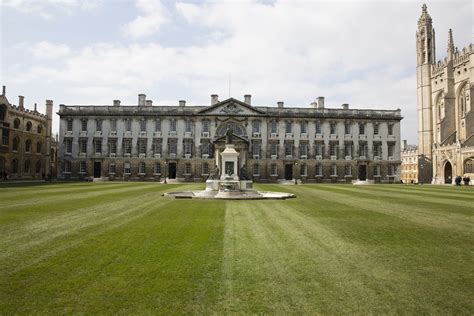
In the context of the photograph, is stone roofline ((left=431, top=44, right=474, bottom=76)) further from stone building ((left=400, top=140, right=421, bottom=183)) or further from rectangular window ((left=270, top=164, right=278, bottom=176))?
rectangular window ((left=270, top=164, right=278, bottom=176))

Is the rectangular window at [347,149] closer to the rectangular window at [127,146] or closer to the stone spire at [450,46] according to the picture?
the stone spire at [450,46]

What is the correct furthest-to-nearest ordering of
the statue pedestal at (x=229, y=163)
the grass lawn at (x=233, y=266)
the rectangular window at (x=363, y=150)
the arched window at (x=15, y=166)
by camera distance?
the rectangular window at (x=363, y=150) → the arched window at (x=15, y=166) → the statue pedestal at (x=229, y=163) → the grass lawn at (x=233, y=266)

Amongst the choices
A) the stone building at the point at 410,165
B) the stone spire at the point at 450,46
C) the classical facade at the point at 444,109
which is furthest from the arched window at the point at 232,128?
the stone building at the point at 410,165

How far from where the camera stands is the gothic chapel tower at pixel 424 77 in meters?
65.0

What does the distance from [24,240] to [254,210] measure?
29.5 feet

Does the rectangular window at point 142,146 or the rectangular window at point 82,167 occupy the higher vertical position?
the rectangular window at point 142,146

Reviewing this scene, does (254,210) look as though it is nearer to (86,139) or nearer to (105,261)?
(105,261)

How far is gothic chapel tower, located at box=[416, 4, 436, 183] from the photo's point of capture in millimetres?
65000

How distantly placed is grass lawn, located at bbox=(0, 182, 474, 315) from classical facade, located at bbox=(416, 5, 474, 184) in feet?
165

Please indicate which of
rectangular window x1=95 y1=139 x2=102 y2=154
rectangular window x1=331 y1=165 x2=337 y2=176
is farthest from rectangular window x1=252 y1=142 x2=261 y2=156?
rectangular window x1=95 y1=139 x2=102 y2=154

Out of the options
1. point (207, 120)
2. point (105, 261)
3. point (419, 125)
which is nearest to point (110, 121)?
point (207, 120)

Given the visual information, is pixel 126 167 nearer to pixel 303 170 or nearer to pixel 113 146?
pixel 113 146

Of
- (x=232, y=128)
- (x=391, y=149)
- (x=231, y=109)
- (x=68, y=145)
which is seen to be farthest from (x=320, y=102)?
(x=68, y=145)

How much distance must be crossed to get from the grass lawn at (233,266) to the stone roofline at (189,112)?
4328cm
